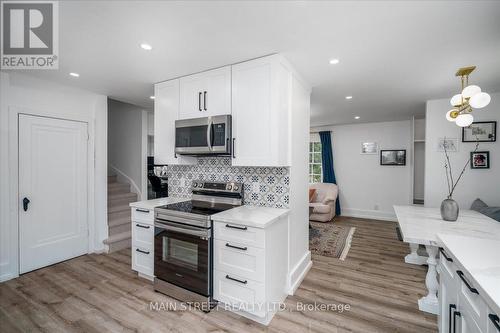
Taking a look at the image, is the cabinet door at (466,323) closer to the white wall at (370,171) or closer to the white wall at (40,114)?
the white wall at (40,114)

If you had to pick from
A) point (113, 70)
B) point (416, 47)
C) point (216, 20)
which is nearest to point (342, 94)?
point (416, 47)

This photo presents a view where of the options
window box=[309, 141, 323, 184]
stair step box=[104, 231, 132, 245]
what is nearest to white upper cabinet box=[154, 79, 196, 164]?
stair step box=[104, 231, 132, 245]

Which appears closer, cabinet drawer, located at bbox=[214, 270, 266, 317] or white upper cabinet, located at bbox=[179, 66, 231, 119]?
cabinet drawer, located at bbox=[214, 270, 266, 317]

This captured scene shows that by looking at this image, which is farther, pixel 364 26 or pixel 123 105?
pixel 123 105

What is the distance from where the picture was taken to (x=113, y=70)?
257cm

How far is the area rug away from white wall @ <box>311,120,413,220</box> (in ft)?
4.14

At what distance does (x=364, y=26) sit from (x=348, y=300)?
8.42 ft

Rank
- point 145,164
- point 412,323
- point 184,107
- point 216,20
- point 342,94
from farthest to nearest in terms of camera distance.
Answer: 1. point 145,164
2. point 342,94
3. point 184,107
4. point 412,323
5. point 216,20

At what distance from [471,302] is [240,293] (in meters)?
1.57

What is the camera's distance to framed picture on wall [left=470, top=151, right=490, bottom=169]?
3354mm

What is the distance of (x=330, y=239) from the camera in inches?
165

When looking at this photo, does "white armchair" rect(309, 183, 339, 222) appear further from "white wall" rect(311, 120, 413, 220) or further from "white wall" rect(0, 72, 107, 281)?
"white wall" rect(0, 72, 107, 281)

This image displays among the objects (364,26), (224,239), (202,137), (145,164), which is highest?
(364,26)

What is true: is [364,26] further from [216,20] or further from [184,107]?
[184,107]
